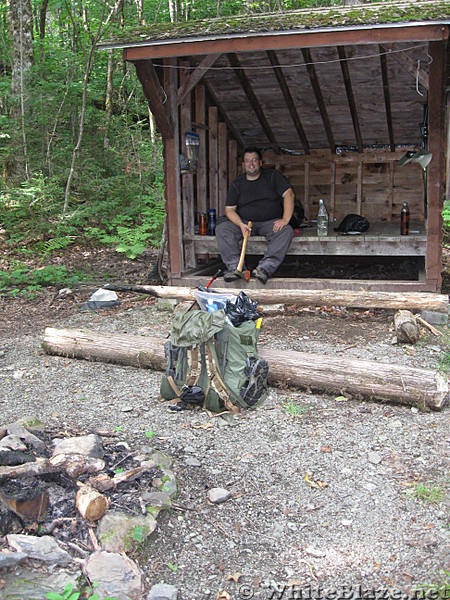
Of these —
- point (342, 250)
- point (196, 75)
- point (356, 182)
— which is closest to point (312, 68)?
point (196, 75)

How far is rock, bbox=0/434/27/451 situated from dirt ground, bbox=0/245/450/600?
2.50 feet

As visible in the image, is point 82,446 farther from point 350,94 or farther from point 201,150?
point 350,94

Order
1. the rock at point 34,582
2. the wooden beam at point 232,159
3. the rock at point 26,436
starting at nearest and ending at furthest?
the rock at point 34,582
the rock at point 26,436
the wooden beam at point 232,159

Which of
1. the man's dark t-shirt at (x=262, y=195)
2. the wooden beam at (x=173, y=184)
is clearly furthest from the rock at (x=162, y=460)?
the man's dark t-shirt at (x=262, y=195)

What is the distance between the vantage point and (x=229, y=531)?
3.13m

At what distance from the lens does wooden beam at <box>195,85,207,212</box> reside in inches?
338

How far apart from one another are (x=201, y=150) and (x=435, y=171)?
3.32 meters

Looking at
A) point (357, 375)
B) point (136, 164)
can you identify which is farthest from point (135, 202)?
point (357, 375)

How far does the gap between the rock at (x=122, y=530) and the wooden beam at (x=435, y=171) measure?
5123 mm

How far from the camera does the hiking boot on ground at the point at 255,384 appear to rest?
460 cm

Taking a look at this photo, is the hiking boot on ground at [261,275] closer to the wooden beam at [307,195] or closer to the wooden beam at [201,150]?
the wooden beam at [201,150]

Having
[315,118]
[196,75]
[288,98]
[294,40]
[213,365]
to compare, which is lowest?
[213,365]

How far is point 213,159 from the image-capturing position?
9.19 m

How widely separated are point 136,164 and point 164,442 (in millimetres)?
8656
